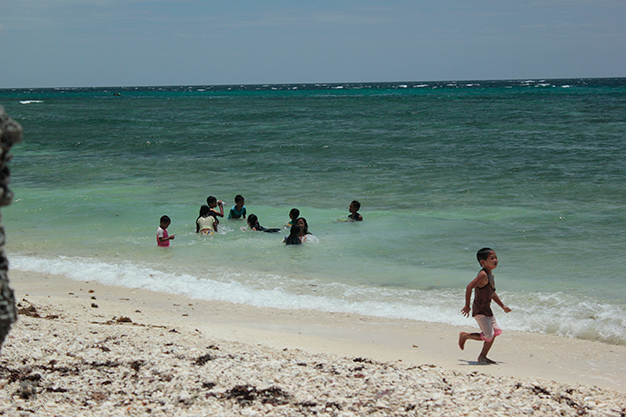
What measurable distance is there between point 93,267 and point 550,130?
85.8 feet

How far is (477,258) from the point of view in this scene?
241 inches

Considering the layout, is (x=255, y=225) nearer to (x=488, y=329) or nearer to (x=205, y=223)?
(x=205, y=223)

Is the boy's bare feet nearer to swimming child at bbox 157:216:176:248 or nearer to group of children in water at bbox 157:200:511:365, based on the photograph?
group of children in water at bbox 157:200:511:365

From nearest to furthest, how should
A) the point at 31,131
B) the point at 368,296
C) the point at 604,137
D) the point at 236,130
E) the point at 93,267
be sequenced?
1. the point at 368,296
2. the point at 93,267
3. the point at 604,137
4. the point at 236,130
5. the point at 31,131

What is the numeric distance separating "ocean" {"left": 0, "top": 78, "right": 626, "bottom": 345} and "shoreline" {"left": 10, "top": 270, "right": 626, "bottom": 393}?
0.37 m

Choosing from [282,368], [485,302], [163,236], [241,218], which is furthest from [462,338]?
[241,218]

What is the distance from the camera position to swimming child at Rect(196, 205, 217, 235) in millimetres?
11922

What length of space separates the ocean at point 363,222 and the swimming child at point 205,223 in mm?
300

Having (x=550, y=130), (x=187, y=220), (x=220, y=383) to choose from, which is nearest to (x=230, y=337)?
(x=220, y=383)

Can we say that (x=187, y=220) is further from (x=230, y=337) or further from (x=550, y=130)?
(x=550, y=130)

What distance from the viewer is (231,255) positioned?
411 inches

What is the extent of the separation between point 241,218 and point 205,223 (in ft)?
5.60

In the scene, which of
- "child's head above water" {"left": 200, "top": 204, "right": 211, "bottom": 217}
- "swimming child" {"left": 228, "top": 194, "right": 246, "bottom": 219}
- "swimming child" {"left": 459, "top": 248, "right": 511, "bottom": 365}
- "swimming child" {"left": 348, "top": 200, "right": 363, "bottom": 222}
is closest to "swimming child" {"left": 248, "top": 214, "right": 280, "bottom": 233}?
"child's head above water" {"left": 200, "top": 204, "right": 211, "bottom": 217}

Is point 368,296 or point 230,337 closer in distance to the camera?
point 230,337
